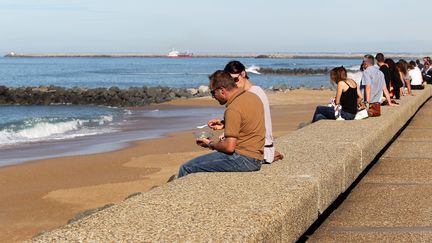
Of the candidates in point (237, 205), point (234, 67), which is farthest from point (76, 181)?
point (237, 205)

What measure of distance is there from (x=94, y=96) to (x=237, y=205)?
41874mm

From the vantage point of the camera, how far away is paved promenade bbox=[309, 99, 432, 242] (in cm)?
521

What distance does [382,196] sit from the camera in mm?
6496

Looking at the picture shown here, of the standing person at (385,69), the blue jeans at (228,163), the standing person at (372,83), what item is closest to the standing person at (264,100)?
the blue jeans at (228,163)

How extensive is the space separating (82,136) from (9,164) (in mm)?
6503

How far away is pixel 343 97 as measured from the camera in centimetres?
1073

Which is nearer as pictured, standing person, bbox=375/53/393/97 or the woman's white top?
the woman's white top

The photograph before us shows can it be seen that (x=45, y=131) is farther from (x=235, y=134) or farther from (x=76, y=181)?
(x=235, y=134)

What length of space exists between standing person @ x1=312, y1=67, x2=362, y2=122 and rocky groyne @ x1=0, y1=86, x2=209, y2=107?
30.1 m

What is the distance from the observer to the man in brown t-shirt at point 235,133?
572 centimetres

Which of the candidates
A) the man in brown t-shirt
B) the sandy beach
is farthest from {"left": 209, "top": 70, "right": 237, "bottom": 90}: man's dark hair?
the sandy beach

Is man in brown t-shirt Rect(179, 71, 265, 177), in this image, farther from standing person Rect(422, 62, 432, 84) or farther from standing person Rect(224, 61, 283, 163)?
standing person Rect(422, 62, 432, 84)

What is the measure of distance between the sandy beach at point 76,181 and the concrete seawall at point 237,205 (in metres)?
3.98

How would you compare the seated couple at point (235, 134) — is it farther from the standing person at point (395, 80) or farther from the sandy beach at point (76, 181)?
the standing person at point (395, 80)
